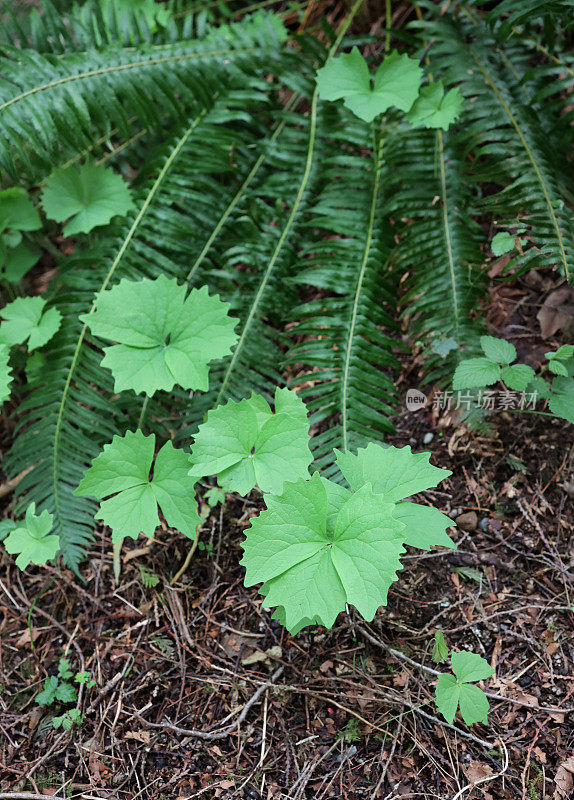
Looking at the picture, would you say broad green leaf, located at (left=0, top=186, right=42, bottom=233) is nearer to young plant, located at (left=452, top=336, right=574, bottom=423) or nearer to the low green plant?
the low green plant

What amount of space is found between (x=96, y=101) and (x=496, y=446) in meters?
2.16

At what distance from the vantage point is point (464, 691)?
60.7 inches

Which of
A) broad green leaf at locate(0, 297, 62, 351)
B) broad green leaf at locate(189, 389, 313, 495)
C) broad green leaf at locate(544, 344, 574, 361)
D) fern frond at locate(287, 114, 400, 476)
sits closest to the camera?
broad green leaf at locate(189, 389, 313, 495)

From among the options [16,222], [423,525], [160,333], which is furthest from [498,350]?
[16,222]

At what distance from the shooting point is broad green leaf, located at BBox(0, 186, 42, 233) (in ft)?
8.22

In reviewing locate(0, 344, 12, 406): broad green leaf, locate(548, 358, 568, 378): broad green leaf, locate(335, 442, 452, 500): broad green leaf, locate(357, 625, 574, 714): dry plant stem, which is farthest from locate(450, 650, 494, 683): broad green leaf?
locate(0, 344, 12, 406): broad green leaf

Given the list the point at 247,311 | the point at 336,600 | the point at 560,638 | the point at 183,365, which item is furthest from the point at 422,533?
the point at 247,311

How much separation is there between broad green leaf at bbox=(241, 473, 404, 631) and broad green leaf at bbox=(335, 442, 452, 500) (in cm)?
9

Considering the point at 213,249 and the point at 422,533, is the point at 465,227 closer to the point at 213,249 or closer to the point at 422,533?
the point at 213,249

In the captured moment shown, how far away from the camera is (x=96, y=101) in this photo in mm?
2396

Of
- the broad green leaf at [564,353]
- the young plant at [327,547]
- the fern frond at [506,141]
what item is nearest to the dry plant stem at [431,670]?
the young plant at [327,547]

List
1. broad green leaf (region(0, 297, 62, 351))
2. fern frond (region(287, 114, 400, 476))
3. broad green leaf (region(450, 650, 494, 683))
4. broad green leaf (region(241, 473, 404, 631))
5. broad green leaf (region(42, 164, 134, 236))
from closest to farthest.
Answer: broad green leaf (region(241, 473, 404, 631)), broad green leaf (region(450, 650, 494, 683)), fern frond (region(287, 114, 400, 476)), broad green leaf (region(0, 297, 62, 351)), broad green leaf (region(42, 164, 134, 236))

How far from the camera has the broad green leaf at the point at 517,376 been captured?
184 centimetres

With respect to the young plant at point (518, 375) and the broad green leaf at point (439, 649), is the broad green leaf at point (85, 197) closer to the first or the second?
the young plant at point (518, 375)
